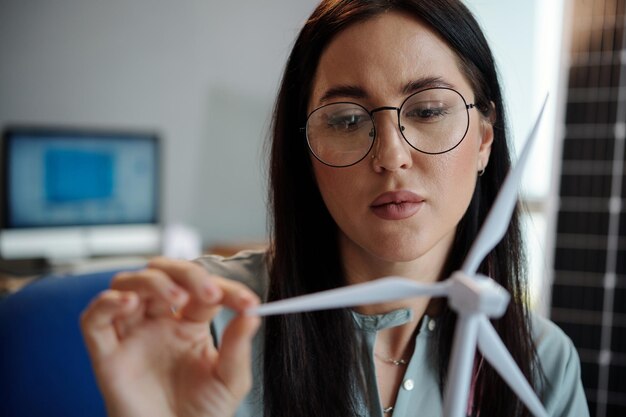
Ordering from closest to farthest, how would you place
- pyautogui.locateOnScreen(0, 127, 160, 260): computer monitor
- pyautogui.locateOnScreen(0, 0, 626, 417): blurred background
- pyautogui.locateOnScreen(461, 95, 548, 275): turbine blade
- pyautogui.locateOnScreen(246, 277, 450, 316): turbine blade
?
pyautogui.locateOnScreen(246, 277, 450, 316): turbine blade
pyautogui.locateOnScreen(461, 95, 548, 275): turbine blade
pyautogui.locateOnScreen(0, 127, 160, 260): computer monitor
pyautogui.locateOnScreen(0, 0, 626, 417): blurred background

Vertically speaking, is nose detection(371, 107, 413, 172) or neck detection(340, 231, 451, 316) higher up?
nose detection(371, 107, 413, 172)

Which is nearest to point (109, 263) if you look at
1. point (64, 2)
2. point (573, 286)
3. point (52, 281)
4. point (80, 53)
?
Answer: point (80, 53)

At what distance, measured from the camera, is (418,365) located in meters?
0.97

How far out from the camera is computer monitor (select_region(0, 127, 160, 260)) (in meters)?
2.97

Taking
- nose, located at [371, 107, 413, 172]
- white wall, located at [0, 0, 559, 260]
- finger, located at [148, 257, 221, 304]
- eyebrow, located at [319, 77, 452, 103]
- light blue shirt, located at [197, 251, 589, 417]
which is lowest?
light blue shirt, located at [197, 251, 589, 417]

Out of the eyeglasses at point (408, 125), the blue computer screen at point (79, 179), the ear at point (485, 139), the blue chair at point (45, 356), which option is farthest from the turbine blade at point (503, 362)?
the blue computer screen at point (79, 179)

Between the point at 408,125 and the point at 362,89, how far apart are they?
0.27ft

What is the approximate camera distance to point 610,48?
307cm

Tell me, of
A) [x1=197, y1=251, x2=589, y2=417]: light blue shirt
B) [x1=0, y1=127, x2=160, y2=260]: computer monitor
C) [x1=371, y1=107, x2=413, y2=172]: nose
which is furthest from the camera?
[x1=0, y1=127, x2=160, y2=260]: computer monitor

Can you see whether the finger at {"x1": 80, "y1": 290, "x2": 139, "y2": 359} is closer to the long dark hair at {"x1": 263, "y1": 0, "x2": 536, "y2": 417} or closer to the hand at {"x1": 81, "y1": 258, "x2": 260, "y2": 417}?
the hand at {"x1": 81, "y1": 258, "x2": 260, "y2": 417}

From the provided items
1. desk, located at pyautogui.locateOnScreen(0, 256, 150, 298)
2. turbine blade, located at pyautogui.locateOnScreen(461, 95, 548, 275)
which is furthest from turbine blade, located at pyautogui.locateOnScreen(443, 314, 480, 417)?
desk, located at pyautogui.locateOnScreen(0, 256, 150, 298)

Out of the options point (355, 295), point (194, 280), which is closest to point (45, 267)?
point (194, 280)

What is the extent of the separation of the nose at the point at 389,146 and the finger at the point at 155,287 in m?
0.35

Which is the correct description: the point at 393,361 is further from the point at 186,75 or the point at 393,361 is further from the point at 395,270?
the point at 186,75
